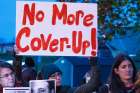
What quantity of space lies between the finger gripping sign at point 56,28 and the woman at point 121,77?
0.70 m

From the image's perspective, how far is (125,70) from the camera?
464 cm

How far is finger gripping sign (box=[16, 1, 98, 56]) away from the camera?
542 centimetres

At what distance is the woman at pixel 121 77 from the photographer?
4.52m

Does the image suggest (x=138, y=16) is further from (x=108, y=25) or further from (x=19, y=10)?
(x=19, y=10)

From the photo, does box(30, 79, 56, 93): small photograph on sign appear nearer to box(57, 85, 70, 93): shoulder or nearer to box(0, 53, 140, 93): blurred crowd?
box(0, 53, 140, 93): blurred crowd

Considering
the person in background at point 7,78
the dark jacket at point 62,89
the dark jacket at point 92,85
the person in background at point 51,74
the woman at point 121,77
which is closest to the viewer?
the person in background at point 7,78

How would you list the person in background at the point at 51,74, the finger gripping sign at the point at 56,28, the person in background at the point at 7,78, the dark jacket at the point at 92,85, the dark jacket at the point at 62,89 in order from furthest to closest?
the person in background at the point at 51,74 < the dark jacket at the point at 62,89 < the finger gripping sign at the point at 56,28 < the dark jacket at the point at 92,85 < the person in background at the point at 7,78

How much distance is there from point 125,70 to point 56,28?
1.11 m

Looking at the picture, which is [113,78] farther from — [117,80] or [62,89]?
[62,89]

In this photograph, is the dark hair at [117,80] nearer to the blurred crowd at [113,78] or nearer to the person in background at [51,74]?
the blurred crowd at [113,78]

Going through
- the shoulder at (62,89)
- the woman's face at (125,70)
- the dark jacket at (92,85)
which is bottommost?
the shoulder at (62,89)

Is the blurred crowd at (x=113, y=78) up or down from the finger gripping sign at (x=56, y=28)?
down

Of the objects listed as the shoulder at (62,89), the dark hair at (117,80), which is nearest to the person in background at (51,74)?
the shoulder at (62,89)

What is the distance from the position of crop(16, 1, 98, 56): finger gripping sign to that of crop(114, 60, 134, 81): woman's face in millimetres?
720
